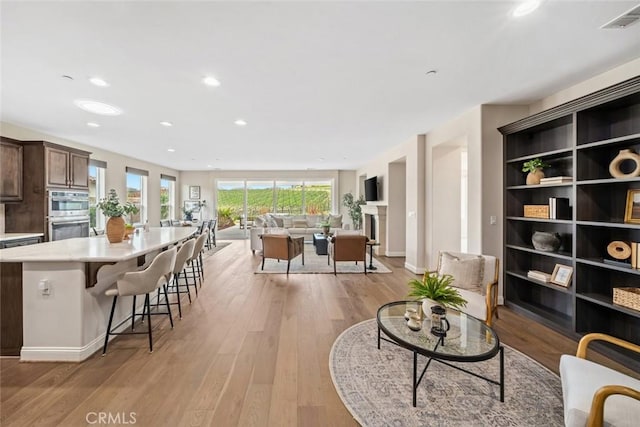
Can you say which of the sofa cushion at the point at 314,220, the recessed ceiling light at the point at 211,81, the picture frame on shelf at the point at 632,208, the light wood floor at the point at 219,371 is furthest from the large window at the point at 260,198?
the picture frame on shelf at the point at 632,208

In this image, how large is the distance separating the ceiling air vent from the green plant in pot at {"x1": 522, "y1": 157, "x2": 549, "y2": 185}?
57.7 inches

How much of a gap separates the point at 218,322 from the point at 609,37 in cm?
447

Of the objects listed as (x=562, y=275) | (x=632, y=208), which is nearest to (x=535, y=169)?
(x=632, y=208)

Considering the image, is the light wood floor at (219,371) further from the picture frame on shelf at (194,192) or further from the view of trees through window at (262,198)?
the picture frame on shelf at (194,192)

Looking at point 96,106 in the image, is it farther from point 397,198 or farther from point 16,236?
point 397,198

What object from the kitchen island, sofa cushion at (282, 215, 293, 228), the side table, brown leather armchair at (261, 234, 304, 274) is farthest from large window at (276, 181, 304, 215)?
the kitchen island

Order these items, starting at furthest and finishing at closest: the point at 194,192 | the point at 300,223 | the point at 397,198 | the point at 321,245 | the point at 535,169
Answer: the point at 194,192, the point at 300,223, the point at 321,245, the point at 397,198, the point at 535,169

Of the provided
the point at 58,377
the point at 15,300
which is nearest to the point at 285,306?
the point at 58,377

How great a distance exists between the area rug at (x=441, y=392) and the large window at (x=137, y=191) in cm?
749

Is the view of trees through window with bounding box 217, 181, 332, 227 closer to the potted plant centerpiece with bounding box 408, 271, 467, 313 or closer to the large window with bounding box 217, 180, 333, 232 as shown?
the large window with bounding box 217, 180, 333, 232

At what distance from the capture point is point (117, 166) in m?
7.00

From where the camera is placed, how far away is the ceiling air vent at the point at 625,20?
1871 mm

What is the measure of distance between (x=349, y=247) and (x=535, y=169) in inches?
121

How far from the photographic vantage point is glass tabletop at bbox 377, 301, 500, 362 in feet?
5.94
